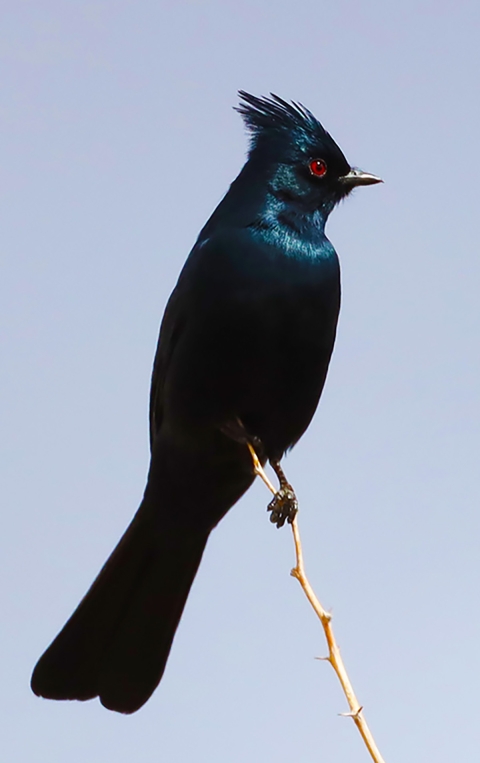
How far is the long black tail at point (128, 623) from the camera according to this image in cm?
516

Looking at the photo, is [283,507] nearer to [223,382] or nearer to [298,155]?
[223,382]

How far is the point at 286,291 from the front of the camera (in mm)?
4605

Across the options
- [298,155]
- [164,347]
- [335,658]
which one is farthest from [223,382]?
[335,658]

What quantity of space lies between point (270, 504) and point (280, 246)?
1.15 meters

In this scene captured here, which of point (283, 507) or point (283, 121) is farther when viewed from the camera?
point (283, 121)

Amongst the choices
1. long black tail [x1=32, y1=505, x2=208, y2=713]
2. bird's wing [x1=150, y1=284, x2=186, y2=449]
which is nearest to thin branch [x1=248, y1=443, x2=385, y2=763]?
bird's wing [x1=150, y1=284, x2=186, y2=449]

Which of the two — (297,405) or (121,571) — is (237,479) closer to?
(297,405)

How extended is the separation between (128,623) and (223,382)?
60.9 inches

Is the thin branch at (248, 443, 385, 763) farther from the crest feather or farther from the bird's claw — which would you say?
the crest feather

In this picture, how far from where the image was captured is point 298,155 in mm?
5465

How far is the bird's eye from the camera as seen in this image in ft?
18.0

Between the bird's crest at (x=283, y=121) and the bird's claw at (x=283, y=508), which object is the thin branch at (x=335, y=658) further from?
the bird's crest at (x=283, y=121)

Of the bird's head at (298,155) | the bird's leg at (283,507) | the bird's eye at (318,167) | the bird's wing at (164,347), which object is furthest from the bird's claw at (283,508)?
the bird's eye at (318,167)

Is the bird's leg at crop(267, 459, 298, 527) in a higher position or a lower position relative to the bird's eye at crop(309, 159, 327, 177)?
lower
